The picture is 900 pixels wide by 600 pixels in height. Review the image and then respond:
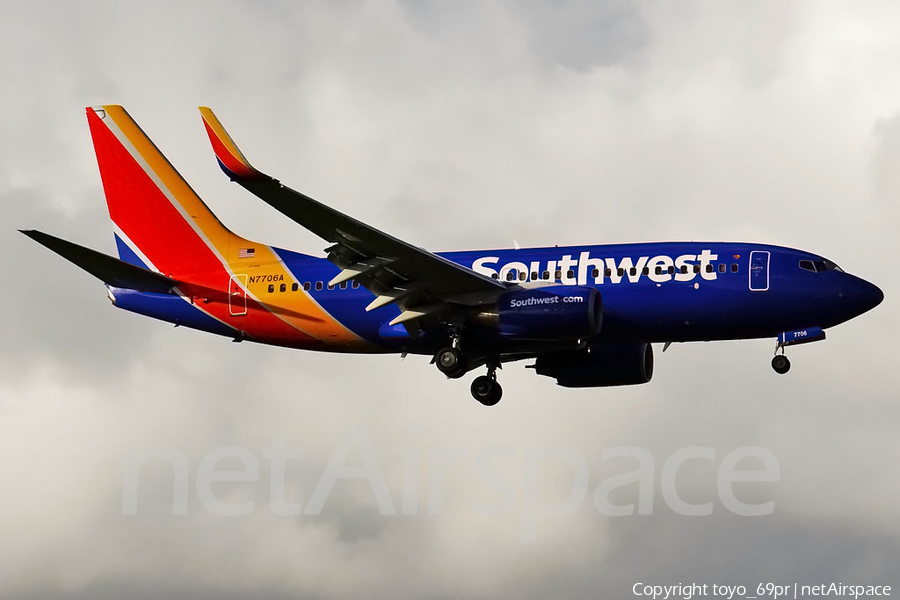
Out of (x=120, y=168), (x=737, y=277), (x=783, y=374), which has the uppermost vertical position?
(x=120, y=168)

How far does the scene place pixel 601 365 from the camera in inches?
1941

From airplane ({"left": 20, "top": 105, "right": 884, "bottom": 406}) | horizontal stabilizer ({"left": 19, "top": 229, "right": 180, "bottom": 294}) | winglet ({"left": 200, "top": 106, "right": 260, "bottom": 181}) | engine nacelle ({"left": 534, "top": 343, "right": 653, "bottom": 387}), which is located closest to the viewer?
winglet ({"left": 200, "top": 106, "right": 260, "bottom": 181})

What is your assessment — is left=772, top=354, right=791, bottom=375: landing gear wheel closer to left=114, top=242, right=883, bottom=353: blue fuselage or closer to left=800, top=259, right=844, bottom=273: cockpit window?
left=114, top=242, right=883, bottom=353: blue fuselage

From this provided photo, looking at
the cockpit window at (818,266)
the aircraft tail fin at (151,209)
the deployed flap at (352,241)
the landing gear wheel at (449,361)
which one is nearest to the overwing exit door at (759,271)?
the cockpit window at (818,266)

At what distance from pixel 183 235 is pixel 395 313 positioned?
9.59 metres

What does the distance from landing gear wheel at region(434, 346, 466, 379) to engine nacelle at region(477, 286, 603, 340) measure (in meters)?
1.59

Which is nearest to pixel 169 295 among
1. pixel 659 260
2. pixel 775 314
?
pixel 659 260

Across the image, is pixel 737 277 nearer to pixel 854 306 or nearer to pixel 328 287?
pixel 854 306

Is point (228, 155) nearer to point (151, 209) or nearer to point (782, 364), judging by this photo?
point (151, 209)

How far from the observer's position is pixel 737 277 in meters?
44.0

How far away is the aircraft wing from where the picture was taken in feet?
128

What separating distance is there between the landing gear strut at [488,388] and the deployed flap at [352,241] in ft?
17.6

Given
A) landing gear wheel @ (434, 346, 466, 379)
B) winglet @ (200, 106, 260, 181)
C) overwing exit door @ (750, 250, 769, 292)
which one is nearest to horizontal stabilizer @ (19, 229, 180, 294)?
winglet @ (200, 106, 260, 181)

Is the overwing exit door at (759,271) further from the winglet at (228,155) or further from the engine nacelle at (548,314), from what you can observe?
the winglet at (228,155)
